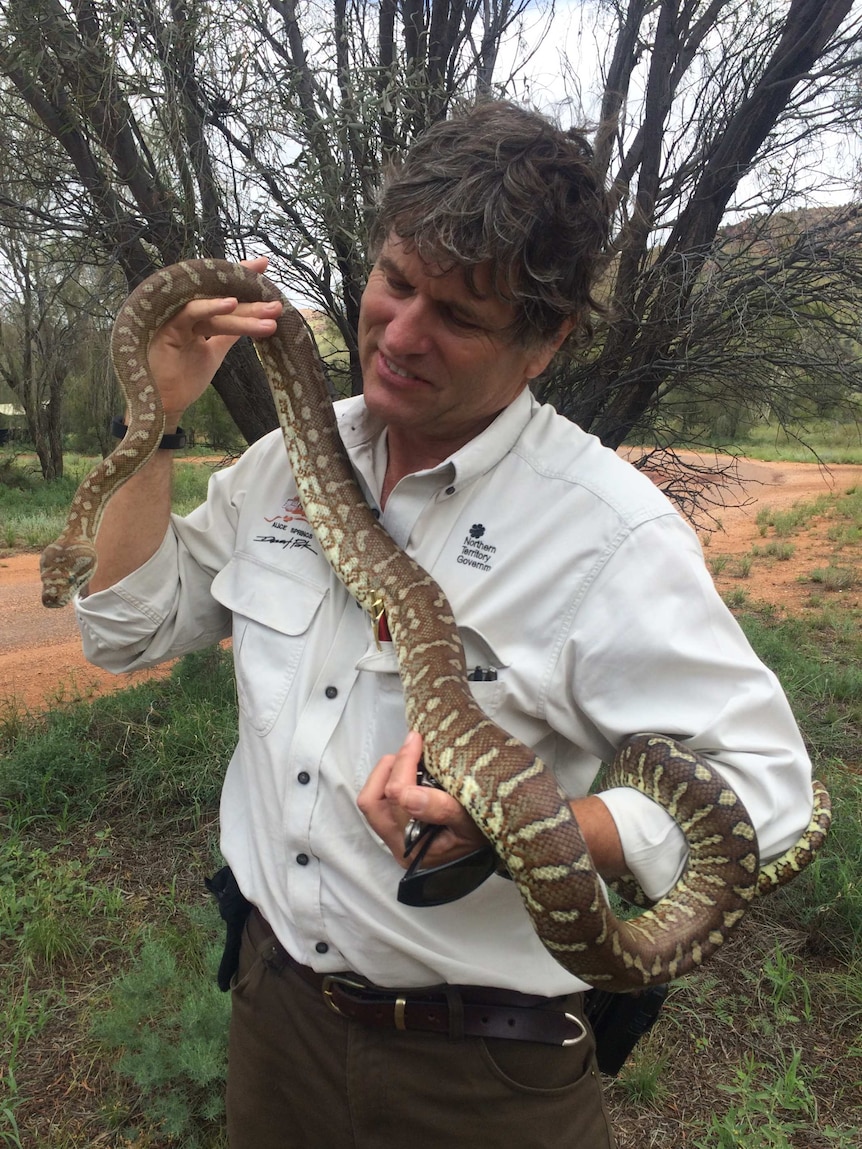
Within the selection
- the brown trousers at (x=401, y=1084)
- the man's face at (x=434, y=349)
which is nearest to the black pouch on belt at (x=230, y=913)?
the brown trousers at (x=401, y=1084)

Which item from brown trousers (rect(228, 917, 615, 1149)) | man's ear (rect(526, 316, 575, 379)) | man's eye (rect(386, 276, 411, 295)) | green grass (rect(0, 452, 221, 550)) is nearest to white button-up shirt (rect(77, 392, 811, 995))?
man's ear (rect(526, 316, 575, 379))

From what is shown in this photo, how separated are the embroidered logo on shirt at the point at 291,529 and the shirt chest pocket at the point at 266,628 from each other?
0.12m

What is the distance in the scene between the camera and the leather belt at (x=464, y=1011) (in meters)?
A: 2.36

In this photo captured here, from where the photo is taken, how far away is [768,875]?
11.0 ft

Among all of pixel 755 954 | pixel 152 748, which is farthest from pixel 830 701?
pixel 152 748

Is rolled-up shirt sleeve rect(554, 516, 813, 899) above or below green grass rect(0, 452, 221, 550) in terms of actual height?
above

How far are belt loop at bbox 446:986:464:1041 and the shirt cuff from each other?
2.03 feet

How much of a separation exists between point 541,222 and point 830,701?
24.5ft

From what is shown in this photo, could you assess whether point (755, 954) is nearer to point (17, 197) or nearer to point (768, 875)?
point (768, 875)

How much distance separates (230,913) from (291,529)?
136 centimetres

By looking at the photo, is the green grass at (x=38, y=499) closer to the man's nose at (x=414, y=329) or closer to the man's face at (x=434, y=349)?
A: the man's face at (x=434, y=349)

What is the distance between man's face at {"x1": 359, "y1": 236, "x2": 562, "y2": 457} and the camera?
2.48m

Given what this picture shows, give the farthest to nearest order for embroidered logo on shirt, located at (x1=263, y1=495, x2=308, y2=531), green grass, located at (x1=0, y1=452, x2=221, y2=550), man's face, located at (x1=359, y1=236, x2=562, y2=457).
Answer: green grass, located at (x1=0, y1=452, x2=221, y2=550) → embroidered logo on shirt, located at (x1=263, y1=495, x2=308, y2=531) → man's face, located at (x1=359, y1=236, x2=562, y2=457)

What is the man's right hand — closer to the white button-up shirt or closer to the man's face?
the man's face
